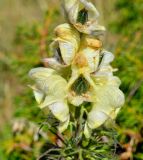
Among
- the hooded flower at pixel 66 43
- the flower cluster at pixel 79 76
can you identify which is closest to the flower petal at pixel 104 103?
the flower cluster at pixel 79 76

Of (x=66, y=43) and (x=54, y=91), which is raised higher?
(x=66, y=43)

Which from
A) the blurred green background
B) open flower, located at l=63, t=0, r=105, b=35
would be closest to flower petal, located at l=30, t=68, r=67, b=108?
open flower, located at l=63, t=0, r=105, b=35

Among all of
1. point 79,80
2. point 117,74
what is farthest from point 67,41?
point 117,74

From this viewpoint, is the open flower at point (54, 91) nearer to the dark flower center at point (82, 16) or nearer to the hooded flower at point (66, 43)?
the hooded flower at point (66, 43)

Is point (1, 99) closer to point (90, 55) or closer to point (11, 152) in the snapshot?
point (11, 152)

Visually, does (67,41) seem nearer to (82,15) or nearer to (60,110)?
(82,15)
